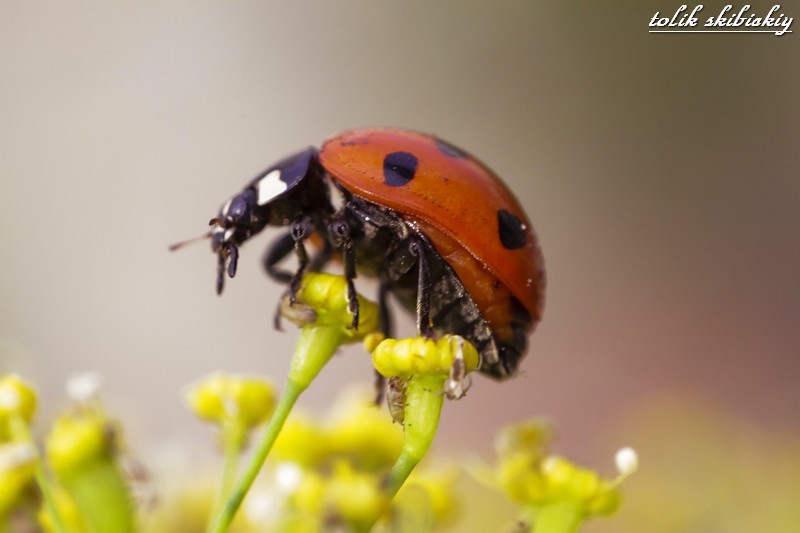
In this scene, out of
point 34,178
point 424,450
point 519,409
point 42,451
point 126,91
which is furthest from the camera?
point 126,91

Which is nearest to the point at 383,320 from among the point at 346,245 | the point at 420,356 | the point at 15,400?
the point at 346,245

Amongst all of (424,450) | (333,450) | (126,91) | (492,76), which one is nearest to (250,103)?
(126,91)

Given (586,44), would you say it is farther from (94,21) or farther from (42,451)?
(42,451)

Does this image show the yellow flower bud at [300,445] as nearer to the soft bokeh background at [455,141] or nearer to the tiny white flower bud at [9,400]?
the tiny white flower bud at [9,400]

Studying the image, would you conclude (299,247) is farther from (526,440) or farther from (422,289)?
(526,440)

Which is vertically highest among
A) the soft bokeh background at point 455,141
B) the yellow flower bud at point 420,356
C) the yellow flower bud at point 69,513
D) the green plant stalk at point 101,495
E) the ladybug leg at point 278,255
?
the yellow flower bud at point 420,356

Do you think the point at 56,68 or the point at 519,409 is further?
the point at 56,68

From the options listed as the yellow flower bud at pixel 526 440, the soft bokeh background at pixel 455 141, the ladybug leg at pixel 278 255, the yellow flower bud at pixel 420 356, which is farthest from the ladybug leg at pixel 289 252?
the soft bokeh background at pixel 455 141
